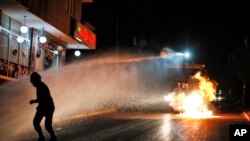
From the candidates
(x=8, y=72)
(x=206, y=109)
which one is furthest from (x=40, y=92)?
(x=206, y=109)

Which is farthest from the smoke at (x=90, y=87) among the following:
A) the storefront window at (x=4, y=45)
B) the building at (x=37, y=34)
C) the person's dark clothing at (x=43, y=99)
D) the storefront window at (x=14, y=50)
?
the person's dark clothing at (x=43, y=99)

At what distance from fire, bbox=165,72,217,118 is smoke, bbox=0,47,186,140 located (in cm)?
175

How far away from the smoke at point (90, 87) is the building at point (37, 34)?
33.1 inches

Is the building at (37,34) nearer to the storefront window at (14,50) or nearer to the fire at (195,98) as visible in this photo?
the storefront window at (14,50)

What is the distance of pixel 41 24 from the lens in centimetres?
2392

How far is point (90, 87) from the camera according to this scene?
39.5m

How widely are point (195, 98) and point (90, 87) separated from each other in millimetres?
8961

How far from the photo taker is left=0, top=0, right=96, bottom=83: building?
21.2 meters

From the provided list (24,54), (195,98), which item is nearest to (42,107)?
(24,54)

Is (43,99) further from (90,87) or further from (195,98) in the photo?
(90,87)

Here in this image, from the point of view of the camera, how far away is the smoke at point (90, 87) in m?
21.0

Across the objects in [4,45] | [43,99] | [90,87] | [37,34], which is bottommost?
[43,99]

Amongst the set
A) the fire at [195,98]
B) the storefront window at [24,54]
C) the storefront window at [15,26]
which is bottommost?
the fire at [195,98]

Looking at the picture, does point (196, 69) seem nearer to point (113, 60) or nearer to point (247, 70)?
point (113, 60)
